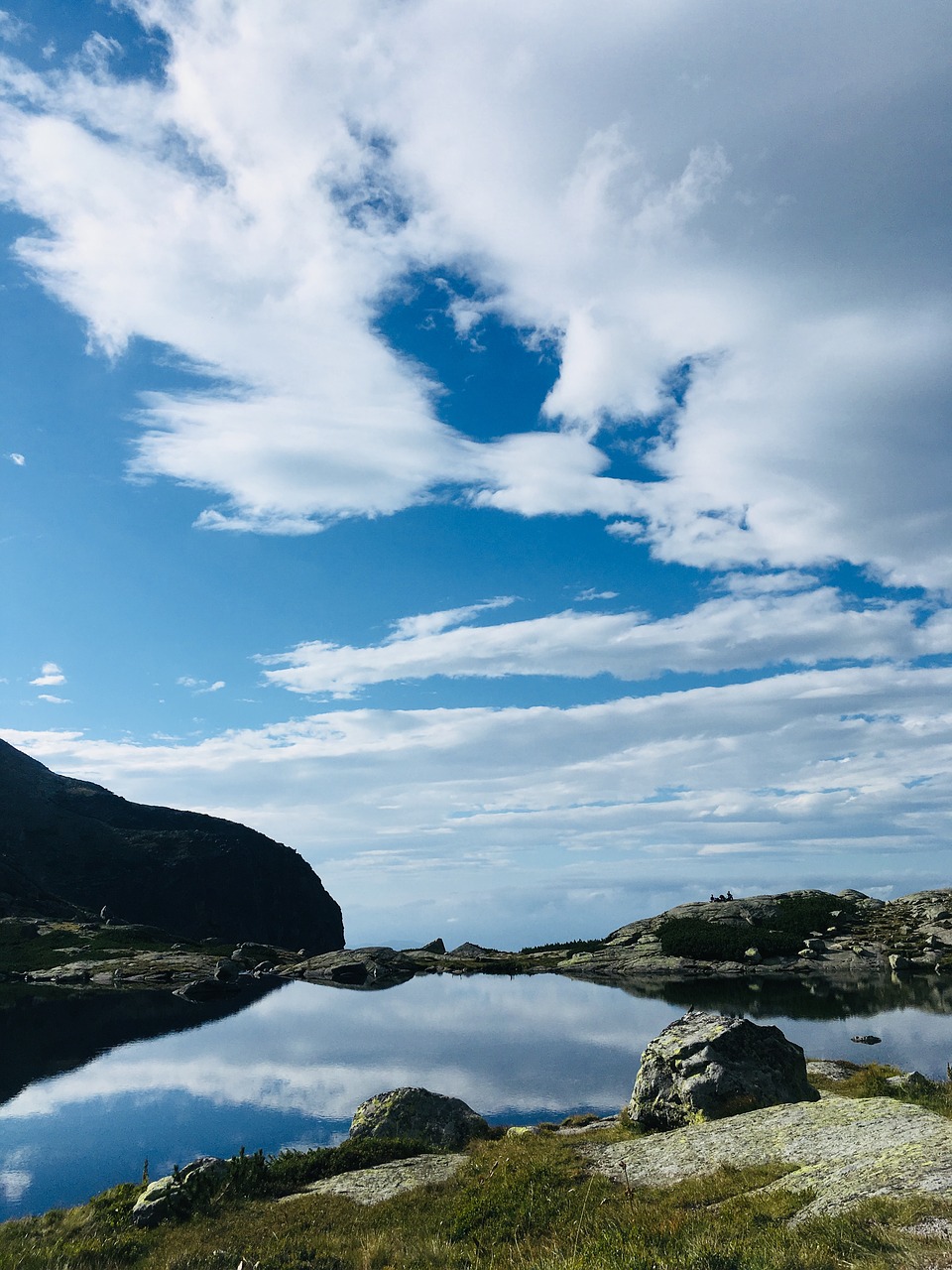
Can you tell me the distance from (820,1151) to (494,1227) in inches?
333

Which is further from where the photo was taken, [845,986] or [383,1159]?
[845,986]

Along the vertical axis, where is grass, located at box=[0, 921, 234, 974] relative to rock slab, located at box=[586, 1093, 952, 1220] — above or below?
below

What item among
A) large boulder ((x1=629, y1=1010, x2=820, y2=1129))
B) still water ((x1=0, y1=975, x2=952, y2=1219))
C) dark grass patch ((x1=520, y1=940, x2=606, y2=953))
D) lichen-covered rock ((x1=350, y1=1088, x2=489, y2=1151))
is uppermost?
large boulder ((x1=629, y1=1010, x2=820, y2=1129))

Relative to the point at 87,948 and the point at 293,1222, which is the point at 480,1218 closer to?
the point at 293,1222

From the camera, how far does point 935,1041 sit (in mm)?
46406

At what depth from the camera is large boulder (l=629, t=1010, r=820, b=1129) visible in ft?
87.8

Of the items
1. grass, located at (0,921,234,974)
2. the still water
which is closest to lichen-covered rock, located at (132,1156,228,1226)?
the still water

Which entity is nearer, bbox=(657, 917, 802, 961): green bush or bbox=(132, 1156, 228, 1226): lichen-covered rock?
bbox=(132, 1156, 228, 1226): lichen-covered rock

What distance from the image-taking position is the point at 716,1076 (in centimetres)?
2714

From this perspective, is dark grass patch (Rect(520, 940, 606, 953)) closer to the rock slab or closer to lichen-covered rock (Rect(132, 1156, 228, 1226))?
the rock slab

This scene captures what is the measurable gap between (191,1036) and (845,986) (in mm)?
61474

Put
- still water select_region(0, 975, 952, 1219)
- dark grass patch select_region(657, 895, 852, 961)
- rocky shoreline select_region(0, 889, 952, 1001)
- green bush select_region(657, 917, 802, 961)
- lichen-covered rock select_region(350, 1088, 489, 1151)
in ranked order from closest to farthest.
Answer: lichen-covered rock select_region(350, 1088, 489, 1151), still water select_region(0, 975, 952, 1219), rocky shoreline select_region(0, 889, 952, 1001), green bush select_region(657, 917, 802, 961), dark grass patch select_region(657, 895, 852, 961)

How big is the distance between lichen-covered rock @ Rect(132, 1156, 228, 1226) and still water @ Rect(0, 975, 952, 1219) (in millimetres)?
8241

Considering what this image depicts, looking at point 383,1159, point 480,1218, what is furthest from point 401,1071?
point 480,1218
